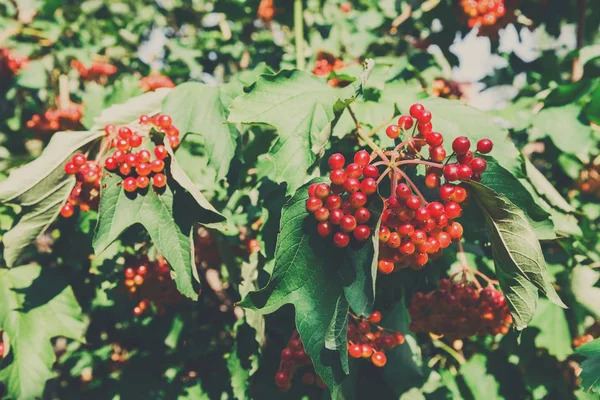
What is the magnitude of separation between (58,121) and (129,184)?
7.27 feet

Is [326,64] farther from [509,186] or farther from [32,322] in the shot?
[32,322]

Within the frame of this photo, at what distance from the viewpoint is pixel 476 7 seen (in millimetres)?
3010

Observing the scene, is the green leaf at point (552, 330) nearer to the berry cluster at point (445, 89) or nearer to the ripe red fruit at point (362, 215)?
the berry cluster at point (445, 89)

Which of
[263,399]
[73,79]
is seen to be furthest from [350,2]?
[263,399]

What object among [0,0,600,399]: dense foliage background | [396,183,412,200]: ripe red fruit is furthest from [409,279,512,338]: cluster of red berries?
[396,183,412,200]: ripe red fruit

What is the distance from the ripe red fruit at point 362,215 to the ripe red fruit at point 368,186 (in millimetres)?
51

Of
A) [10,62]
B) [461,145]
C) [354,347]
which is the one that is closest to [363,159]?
[461,145]

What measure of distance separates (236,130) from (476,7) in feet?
7.30

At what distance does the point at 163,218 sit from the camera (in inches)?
64.1

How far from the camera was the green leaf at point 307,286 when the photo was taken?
1.25 m

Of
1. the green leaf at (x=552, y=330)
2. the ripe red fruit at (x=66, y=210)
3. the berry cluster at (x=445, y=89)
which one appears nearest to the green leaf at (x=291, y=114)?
the ripe red fruit at (x=66, y=210)

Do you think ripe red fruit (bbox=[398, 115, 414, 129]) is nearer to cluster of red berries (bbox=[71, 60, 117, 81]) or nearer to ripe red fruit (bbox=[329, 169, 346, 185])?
ripe red fruit (bbox=[329, 169, 346, 185])

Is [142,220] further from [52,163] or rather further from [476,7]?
[476,7]

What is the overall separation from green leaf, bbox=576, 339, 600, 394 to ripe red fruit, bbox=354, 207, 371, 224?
92 cm
